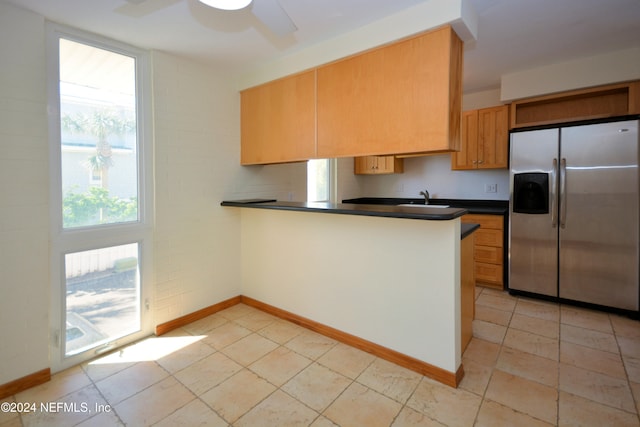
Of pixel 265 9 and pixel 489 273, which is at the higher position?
pixel 265 9

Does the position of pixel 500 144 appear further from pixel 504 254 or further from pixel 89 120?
pixel 89 120

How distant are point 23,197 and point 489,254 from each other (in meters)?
4.22

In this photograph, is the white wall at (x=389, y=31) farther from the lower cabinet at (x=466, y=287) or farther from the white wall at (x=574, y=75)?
the white wall at (x=574, y=75)

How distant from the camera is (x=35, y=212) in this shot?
78.4 inches

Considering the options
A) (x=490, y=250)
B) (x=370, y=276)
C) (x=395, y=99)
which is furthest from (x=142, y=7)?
(x=490, y=250)

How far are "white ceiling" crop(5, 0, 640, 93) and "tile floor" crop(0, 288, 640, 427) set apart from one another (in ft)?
7.61

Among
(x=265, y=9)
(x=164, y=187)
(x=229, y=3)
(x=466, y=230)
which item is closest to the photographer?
(x=229, y=3)

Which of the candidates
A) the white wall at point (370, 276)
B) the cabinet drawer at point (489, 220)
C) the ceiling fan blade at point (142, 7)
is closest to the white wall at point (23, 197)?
the ceiling fan blade at point (142, 7)

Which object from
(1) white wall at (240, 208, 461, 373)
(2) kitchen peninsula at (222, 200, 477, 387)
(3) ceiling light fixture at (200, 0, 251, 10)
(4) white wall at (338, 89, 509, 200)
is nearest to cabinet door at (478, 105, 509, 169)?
(4) white wall at (338, 89, 509, 200)

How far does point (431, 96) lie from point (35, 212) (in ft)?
8.41

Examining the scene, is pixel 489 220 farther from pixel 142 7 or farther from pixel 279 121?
pixel 142 7

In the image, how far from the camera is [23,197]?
6.37ft

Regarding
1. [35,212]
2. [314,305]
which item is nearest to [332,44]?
[314,305]

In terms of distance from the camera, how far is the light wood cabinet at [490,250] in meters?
3.60
